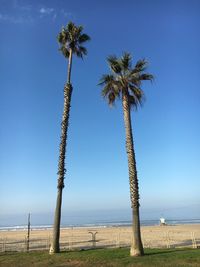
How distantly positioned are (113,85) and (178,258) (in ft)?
40.1

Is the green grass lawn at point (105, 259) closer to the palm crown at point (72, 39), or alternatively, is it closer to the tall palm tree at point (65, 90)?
the tall palm tree at point (65, 90)

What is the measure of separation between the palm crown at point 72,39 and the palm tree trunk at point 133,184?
782cm

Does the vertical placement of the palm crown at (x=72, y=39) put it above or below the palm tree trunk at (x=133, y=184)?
above

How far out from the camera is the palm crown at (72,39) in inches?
1188

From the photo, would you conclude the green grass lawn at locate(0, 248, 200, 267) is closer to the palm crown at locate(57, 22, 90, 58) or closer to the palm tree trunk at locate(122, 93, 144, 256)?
the palm tree trunk at locate(122, 93, 144, 256)

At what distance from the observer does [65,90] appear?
2872 cm

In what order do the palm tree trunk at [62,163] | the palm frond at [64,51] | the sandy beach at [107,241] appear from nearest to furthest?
1. the palm tree trunk at [62,163]
2. the palm frond at [64,51]
3. the sandy beach at [107,241]

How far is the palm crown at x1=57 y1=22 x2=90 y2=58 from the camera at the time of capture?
3017 cm

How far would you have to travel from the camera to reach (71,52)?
30141mm

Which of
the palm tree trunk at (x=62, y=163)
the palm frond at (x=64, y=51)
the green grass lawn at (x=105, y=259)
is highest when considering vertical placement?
the palm frond at (x=64, y=51)

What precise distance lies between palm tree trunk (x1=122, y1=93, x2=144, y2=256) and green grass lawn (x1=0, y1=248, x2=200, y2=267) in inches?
26.0

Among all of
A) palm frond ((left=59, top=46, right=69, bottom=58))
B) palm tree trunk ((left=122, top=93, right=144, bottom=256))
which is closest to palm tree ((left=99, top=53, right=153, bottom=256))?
palm tree trunk ((left=122, top=93, right=144, bottom=256))

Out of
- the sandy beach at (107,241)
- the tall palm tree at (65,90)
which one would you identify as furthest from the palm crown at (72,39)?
the sandy beach at (107,241)

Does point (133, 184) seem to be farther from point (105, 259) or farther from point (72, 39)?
point (72, 39)
